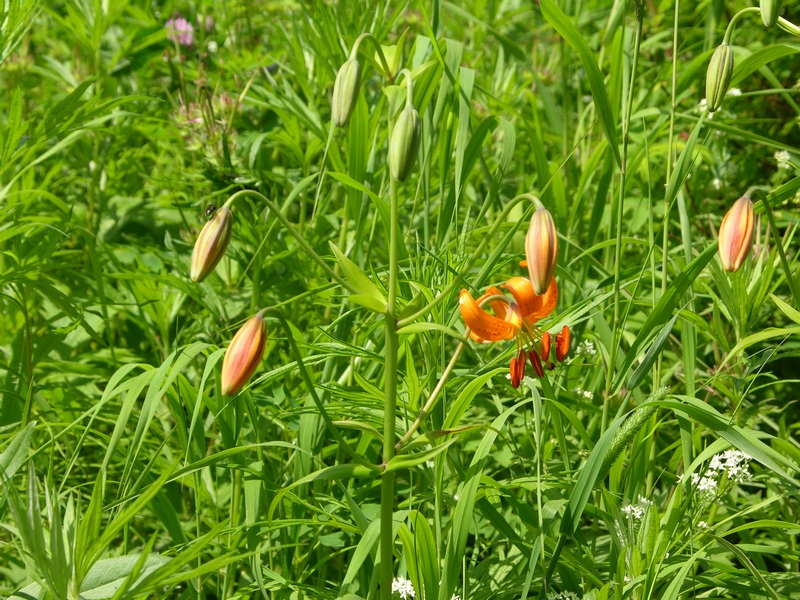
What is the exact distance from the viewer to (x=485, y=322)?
123cm

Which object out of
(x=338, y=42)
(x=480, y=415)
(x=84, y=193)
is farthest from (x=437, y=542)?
(x=84, y=193)

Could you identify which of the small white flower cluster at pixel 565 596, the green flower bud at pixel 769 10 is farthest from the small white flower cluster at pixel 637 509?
the green flower bud at pixel 769 10

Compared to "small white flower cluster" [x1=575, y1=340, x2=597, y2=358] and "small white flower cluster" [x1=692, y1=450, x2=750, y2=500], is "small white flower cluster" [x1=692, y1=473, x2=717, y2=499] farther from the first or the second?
"small white flower cluster" [x1=575, y1=340, x2=597, y2=358]

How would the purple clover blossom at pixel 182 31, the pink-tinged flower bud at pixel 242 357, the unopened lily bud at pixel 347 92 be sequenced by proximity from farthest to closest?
1. the purple clover blossom at pixel 182 31
2. the unopened lily bud at pixel 347 92
3. the pink-tinged flower bud at pixel 242 357

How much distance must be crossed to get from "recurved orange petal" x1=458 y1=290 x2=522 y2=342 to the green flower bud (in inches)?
21.6

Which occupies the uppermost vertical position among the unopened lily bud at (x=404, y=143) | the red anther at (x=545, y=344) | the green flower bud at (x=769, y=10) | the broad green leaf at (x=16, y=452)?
the green flower bud at (x=769, y=10)

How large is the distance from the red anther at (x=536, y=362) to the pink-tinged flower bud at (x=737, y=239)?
0.28 metres

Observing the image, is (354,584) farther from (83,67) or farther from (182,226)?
(83,67)

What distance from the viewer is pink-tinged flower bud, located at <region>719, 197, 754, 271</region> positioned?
3.78ft

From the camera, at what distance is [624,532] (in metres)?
1.25

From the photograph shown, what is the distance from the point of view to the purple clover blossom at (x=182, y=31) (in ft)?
8.86

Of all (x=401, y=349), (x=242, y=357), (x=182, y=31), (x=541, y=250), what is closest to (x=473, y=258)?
(x=541, y=250)

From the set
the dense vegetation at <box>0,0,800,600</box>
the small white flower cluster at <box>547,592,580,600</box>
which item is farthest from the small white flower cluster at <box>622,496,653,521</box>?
the small white flower cluster at <box>547,592,580,600</box>

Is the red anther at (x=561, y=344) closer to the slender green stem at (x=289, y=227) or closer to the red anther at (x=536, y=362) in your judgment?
the red anther at (x=536, y=362)
